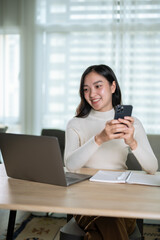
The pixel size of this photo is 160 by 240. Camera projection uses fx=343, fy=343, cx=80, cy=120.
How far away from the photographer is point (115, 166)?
5.82 ft

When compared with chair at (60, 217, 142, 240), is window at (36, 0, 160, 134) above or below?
above

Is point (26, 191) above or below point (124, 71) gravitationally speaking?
below

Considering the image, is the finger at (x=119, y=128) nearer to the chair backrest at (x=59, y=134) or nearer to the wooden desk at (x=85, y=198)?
the wooden desk at (x=85, y=198)

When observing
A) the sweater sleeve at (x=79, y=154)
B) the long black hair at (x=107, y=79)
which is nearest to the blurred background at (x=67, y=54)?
the long black hair at (x=107, y=79)

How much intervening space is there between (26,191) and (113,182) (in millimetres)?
343

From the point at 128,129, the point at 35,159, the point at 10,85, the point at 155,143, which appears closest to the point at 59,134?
the point at 155,143

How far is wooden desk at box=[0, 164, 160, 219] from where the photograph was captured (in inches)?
38.8

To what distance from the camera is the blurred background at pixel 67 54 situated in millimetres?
4180

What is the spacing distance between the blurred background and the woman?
2311 mm

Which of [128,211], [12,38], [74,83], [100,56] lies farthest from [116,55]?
[128,211]

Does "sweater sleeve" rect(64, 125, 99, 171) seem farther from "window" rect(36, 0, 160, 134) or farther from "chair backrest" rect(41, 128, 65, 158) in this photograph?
"window" rect(36, 0, 160, 134)

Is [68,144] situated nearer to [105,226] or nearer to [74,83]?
[105,226]

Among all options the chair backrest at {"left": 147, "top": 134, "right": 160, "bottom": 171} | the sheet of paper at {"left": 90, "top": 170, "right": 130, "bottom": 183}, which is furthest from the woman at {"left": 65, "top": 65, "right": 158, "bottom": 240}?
the chair backrest at {"left": 147, "top": 134, "right": 160, "bottom": 171}

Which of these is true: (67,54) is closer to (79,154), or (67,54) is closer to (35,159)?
(79,154)
